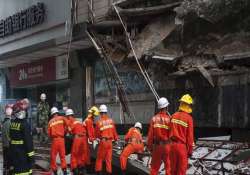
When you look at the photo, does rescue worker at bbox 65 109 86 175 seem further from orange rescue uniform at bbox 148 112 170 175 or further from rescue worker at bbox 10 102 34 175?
rescue worker at bbox 10 102 34 175

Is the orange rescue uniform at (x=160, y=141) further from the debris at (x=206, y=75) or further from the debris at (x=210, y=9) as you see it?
the debris at (x=210, y=9)

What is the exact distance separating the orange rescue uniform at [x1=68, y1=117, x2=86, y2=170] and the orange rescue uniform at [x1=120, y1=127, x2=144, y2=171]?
1.79 meters

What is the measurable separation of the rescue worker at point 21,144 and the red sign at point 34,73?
14.9 m

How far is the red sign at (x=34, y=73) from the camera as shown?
24.6 m

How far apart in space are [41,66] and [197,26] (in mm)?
12187

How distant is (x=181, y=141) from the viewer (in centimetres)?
1031

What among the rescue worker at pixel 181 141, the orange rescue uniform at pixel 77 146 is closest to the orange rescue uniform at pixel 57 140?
the orange rescue uniform at pixel 77 146

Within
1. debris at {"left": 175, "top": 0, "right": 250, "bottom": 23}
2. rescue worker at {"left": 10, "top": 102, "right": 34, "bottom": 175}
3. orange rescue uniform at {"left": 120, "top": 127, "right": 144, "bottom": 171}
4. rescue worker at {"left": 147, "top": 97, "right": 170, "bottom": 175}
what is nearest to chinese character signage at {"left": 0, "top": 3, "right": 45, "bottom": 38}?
debris at {"left": 175, "top": 0, "right": 250, "bottom": 23}

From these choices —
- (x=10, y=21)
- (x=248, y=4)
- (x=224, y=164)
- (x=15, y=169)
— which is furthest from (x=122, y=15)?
(x=10, y=21)

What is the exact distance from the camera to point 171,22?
16.3m

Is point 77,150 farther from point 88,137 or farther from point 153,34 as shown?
point 153,34

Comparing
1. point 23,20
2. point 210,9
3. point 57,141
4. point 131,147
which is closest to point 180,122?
point 131,147

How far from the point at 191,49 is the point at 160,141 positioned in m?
5.07

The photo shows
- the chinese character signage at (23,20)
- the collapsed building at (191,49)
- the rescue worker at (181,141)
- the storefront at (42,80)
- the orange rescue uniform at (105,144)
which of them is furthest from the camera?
the storefront at (42,80)
